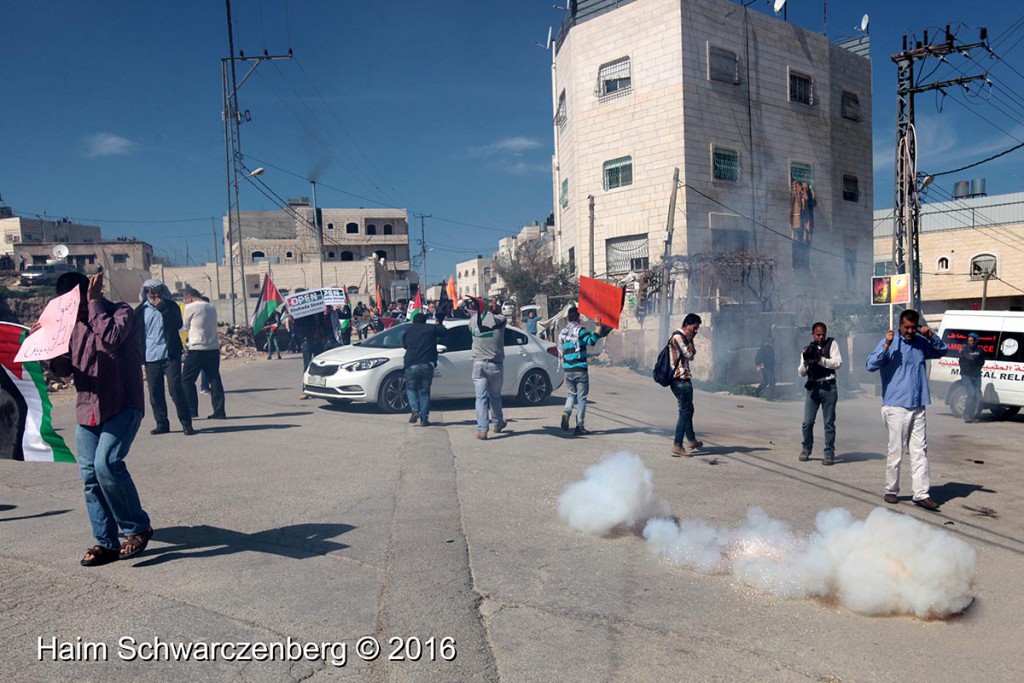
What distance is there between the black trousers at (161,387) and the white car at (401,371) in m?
2.54

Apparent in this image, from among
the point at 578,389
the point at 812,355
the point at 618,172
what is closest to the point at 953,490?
the point at 812,355

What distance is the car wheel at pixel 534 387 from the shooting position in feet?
42.6

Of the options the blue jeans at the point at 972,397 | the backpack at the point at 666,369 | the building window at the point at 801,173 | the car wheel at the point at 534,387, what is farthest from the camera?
the building window at the point at 801,173

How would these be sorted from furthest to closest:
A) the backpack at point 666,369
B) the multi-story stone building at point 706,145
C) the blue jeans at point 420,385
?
the multi-story stone building at point 706,145
the blue jeans at point 420,385
the backpack at point 666,369

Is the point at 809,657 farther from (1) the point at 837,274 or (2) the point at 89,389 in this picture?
(1) the point at 837,274

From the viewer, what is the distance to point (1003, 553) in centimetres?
532

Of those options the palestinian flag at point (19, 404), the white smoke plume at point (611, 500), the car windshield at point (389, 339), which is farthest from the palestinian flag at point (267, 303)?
the white smoke plume at point (611, 500)

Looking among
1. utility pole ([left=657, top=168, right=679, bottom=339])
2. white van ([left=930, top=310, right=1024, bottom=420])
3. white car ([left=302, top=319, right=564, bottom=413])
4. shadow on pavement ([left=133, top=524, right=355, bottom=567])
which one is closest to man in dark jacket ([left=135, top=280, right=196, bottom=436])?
white car ([left=302, top=319, right=564, bottom=413])

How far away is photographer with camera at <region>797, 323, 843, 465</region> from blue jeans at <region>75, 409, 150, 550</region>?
6999 mm

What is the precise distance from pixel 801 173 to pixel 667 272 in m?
9.83

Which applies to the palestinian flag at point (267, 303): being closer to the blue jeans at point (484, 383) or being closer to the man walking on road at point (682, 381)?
the blue jeans at point (484, 383)

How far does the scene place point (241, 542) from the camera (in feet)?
17.2

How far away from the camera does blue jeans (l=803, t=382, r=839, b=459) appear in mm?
8539

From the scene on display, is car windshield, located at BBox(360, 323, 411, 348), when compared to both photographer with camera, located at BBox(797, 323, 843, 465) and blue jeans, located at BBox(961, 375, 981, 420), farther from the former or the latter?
blue jeans, located at BBox(961, 375, 981, 420)
